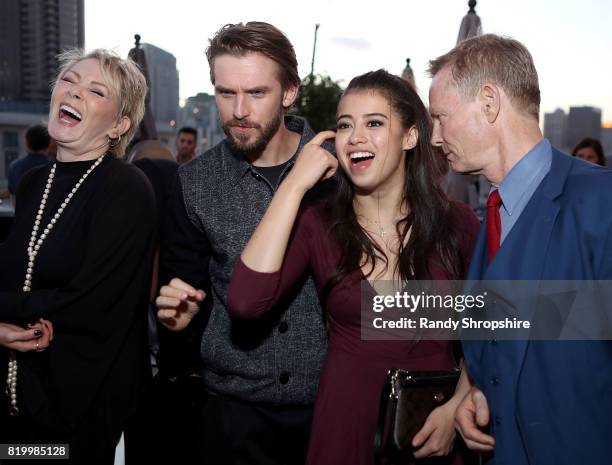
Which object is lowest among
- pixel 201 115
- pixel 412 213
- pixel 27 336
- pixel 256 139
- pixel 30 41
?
pixel 27 336

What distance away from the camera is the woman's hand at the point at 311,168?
6.30 ft

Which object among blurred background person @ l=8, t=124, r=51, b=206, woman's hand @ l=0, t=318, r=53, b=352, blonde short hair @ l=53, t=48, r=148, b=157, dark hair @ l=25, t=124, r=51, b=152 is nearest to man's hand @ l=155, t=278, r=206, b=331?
woman's hand @ l=0, t=318, r=53, b=352

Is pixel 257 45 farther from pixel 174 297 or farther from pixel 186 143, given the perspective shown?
pixel 186 143

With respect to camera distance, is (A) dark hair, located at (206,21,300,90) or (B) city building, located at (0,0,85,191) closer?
(A) dark hair, located at (206,21,300,90)

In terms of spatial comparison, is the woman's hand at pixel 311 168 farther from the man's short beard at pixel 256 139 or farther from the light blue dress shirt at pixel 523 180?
the light blue dress shirt at pixel 523 180

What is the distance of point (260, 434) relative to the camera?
2232 millimetres

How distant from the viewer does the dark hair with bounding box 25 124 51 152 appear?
677 centimetres

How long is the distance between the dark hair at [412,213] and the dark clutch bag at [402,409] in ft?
1.25

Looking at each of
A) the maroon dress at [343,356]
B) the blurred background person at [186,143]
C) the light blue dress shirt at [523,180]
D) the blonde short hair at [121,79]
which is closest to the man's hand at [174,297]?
the maroon dress at [343,356]

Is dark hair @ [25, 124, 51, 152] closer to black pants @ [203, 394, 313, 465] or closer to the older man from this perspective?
black pants @ [203, 394, 313, 465]

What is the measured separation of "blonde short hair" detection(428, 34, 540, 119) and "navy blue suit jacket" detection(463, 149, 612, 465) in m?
0.29

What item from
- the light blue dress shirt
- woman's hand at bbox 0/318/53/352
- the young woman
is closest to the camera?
the light blue dress shirt

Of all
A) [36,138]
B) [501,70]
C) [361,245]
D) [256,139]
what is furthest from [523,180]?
[36,138]

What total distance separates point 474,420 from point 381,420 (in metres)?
0.29
